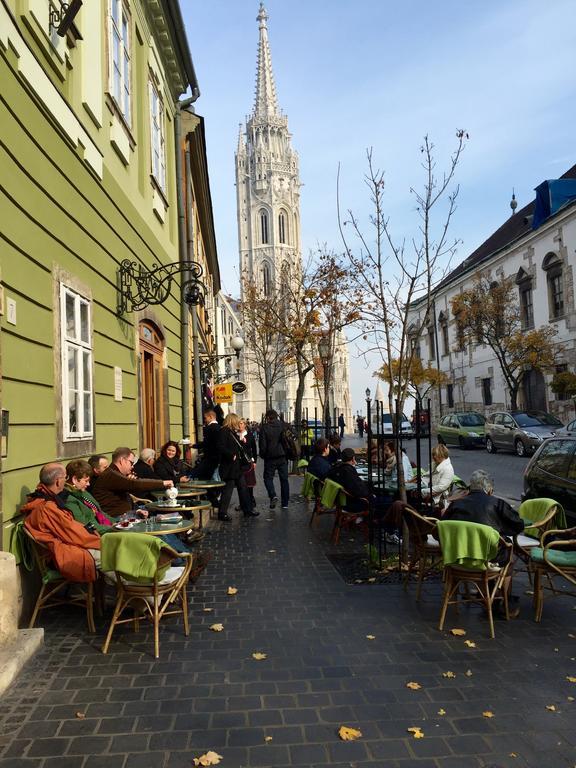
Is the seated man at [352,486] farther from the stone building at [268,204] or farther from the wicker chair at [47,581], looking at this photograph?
the stone building at [268,204]

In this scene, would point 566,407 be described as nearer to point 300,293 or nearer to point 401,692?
point 300,293

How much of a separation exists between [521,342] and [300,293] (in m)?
12.1

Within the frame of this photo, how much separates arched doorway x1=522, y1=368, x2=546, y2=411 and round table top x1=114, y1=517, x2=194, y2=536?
93.5 ft

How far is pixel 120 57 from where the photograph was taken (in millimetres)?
9297

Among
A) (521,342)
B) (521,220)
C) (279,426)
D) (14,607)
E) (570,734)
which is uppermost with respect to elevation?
(521,220)

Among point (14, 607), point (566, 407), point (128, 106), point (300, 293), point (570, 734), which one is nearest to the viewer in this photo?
point (570, 734)

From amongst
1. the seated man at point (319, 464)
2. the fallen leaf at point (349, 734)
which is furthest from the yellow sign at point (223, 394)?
the fallen leaf at point (349, 734)

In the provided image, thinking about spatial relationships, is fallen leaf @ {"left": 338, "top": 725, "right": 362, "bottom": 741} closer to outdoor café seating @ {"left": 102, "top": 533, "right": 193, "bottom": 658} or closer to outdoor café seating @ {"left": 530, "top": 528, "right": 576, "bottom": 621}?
outdoor café seating @ {"left": 102, "top": 533, "right": 193, "bottom": 658}

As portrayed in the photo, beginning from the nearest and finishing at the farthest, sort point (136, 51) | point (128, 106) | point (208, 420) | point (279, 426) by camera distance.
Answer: point (128, 106), point (136, 51), point (208, 420), point (279, 426)

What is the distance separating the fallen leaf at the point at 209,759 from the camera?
3279 millimetres

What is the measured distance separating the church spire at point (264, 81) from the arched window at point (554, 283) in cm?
8017

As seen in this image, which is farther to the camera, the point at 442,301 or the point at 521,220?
the point at 442,301

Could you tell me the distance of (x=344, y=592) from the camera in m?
6.41

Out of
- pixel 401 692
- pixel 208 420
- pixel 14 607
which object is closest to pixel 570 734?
pixel 401 692
